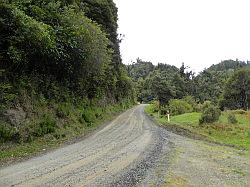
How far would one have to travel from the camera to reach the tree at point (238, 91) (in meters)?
93.5

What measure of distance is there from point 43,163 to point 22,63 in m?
10.9

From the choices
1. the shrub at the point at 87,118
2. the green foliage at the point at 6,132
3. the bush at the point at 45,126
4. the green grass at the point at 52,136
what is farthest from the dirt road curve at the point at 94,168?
the shrub at the point at 87,118

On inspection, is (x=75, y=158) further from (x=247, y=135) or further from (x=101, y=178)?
(x=247, y=135)

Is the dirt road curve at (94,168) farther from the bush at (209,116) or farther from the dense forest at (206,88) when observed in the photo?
the dense forest at (206,88)

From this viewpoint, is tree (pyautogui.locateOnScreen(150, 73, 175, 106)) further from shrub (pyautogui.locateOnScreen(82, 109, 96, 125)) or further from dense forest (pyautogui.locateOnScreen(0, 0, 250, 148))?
shrub (pyautogui.locateOnScreen(82, 109, 96, 125))

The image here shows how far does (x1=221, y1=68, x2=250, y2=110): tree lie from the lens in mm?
93500

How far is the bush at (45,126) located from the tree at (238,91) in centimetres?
7469

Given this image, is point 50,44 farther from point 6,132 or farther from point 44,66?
point 6,132

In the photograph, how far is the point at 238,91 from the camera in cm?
9412

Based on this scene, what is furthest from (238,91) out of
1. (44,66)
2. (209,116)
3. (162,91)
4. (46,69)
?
(44,66)

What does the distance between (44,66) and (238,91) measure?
7410 centimetres

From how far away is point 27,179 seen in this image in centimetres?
1195

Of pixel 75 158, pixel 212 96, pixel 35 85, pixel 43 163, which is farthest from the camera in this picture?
pixel 212 96

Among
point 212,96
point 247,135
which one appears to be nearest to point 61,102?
point 247,135
